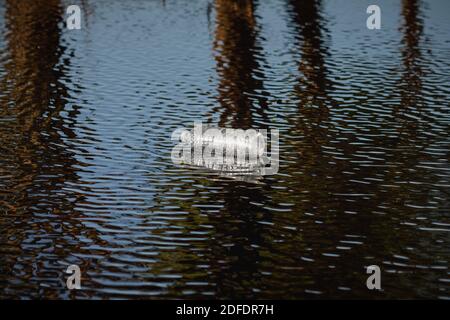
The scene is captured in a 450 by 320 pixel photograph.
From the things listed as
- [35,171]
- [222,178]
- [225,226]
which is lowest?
[225,226]

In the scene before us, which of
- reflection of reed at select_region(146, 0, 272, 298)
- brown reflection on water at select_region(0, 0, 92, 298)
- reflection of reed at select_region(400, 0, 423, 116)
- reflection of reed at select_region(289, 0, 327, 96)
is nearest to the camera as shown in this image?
reflection of reed at select_region(146, 0, 272, 298)

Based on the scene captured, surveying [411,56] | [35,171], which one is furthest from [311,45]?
[35,171]

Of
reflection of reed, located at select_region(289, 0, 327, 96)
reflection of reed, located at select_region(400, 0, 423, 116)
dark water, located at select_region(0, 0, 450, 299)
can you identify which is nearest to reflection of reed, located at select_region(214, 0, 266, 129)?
dark water, located at select_region(0, 0, 450, 299)

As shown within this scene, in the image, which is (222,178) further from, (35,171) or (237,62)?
(237,62)

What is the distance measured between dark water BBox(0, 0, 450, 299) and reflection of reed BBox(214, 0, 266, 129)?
7.0 inches

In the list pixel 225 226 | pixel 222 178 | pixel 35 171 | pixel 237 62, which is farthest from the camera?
Answer: pixel 237 62

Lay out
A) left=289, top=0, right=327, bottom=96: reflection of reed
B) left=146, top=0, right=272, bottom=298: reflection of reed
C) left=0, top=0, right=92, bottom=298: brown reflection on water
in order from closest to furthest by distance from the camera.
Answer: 1. left=146, top=0, right=272, bottom=298: reflection of reed
2. left=0, top=0, right=92, bottom=298: brown reflection on water
3. left=289, top=0, right=327, bottom=96: reflection of reed

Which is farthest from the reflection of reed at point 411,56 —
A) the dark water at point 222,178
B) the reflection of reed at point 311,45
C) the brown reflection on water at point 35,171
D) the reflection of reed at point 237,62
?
the brown reflection on water at point 35,171

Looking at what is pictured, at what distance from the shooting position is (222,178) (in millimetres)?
25188

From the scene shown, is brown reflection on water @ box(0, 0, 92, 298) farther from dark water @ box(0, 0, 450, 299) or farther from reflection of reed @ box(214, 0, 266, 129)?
reflection of reed @ box(214, 0, 266, 129)

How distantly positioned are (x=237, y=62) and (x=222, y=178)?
1937cm

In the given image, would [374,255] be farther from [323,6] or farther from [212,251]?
[323,6]

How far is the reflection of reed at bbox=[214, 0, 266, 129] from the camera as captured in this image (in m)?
33.7
